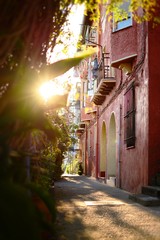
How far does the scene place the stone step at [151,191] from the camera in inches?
314

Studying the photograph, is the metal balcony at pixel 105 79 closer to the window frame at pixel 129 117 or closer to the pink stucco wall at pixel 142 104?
the pink stucco wall at pixel 142 104

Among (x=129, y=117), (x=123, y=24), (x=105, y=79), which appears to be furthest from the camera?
(x=105, y=79)

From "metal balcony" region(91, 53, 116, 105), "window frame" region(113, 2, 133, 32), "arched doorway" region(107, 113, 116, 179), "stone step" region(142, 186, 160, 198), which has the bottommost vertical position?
"stone step" region(142, 186, 160, 198)

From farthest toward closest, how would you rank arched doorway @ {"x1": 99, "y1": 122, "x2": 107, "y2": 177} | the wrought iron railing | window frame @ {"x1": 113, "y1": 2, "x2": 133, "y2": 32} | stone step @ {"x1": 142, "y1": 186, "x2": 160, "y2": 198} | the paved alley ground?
arched doorway @ {"x1": 99, "y1": 122, "x2": 107, "y2": 177}
the wrought iron railing
window frame @ {"x1": 113, "y1": 2, "x2": 133, "y2": 32}
stone step @ {"x1": 142, "y1": 186, "x2": 160, "y2": 198}
the paved alley ground

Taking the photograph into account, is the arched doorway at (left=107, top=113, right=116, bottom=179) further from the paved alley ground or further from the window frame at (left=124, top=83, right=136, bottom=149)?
the paved alley ground

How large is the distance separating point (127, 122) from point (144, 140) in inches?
96.6

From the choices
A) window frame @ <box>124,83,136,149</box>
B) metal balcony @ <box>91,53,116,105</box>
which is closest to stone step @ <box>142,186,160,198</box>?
window frame @ <box>124,83,136,149</box>

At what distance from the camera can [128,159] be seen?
11.8 meters

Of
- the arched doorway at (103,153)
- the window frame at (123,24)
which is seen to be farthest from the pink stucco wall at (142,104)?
the arched doorway at (103,153)

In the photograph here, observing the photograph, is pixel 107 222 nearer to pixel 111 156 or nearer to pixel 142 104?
pixel 142 104

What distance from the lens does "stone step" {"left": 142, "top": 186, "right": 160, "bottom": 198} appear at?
7.97 metres

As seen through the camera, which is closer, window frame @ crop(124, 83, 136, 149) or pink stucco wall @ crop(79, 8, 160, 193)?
pink stucco wall @ crop(79, 8, 160, 193)

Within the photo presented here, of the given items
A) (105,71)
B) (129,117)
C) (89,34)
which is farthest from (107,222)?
(89,34)

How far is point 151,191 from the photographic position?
839cm
